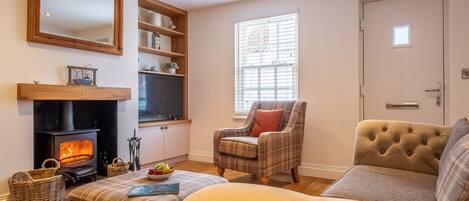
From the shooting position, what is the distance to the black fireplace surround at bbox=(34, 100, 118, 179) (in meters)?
2.73

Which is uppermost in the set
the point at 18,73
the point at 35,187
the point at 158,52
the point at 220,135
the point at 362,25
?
the point at 362,25

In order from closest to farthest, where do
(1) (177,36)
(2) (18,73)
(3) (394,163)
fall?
(3) (394,163) < (2) (18,73) < (1) (177,36)

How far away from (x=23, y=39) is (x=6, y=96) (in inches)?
19.4

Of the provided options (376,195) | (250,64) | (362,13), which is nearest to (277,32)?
(250,64)

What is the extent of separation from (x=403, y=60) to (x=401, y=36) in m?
0.25

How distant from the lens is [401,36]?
3.28m

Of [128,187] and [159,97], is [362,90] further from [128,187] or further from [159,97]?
[128,187]

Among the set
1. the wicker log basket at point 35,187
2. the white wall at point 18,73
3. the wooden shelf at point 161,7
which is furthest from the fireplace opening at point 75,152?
the wooden shelf at point 161,7

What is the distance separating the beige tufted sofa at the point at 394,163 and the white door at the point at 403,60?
1.30m

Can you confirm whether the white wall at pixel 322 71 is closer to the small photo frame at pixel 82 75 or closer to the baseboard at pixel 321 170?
the baseboard at pixel 321 170

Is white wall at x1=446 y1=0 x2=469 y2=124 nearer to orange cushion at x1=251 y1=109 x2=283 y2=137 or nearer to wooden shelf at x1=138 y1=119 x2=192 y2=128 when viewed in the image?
orange cushion at x1=251 y1=109 x2=283 y2=137

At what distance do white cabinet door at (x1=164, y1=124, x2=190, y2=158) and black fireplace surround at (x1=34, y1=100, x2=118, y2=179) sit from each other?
91 centimetres

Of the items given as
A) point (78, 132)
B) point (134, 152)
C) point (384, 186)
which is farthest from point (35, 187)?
point (384, 186)

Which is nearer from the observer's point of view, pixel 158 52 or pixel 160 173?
pixel 160 173
